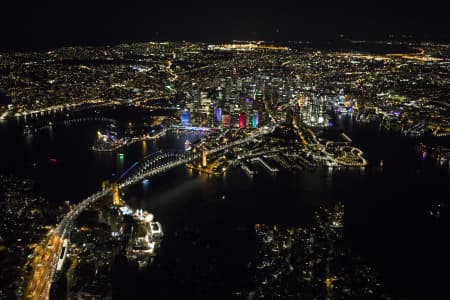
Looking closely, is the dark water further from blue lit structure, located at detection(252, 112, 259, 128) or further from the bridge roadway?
blue lit structure, located at detection(252, 112, 259, 128)

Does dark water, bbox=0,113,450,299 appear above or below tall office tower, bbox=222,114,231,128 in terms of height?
below

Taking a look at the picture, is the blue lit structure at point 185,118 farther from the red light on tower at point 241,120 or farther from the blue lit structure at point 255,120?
the blue lit structure at point 255,120

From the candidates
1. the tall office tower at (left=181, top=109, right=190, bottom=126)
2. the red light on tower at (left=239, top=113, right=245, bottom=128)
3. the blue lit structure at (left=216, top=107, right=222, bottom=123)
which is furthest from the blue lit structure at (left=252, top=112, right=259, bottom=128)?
the tall office tower at (left=181, top=109, right=190, bottom=126)

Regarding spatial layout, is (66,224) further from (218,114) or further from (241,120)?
(218,114)

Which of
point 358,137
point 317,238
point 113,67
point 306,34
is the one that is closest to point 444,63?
point 306,34

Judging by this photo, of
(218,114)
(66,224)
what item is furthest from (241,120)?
(66,224)

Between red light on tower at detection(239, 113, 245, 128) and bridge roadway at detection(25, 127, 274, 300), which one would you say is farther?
red light on tower at detection(239, 113, 245, 128)
